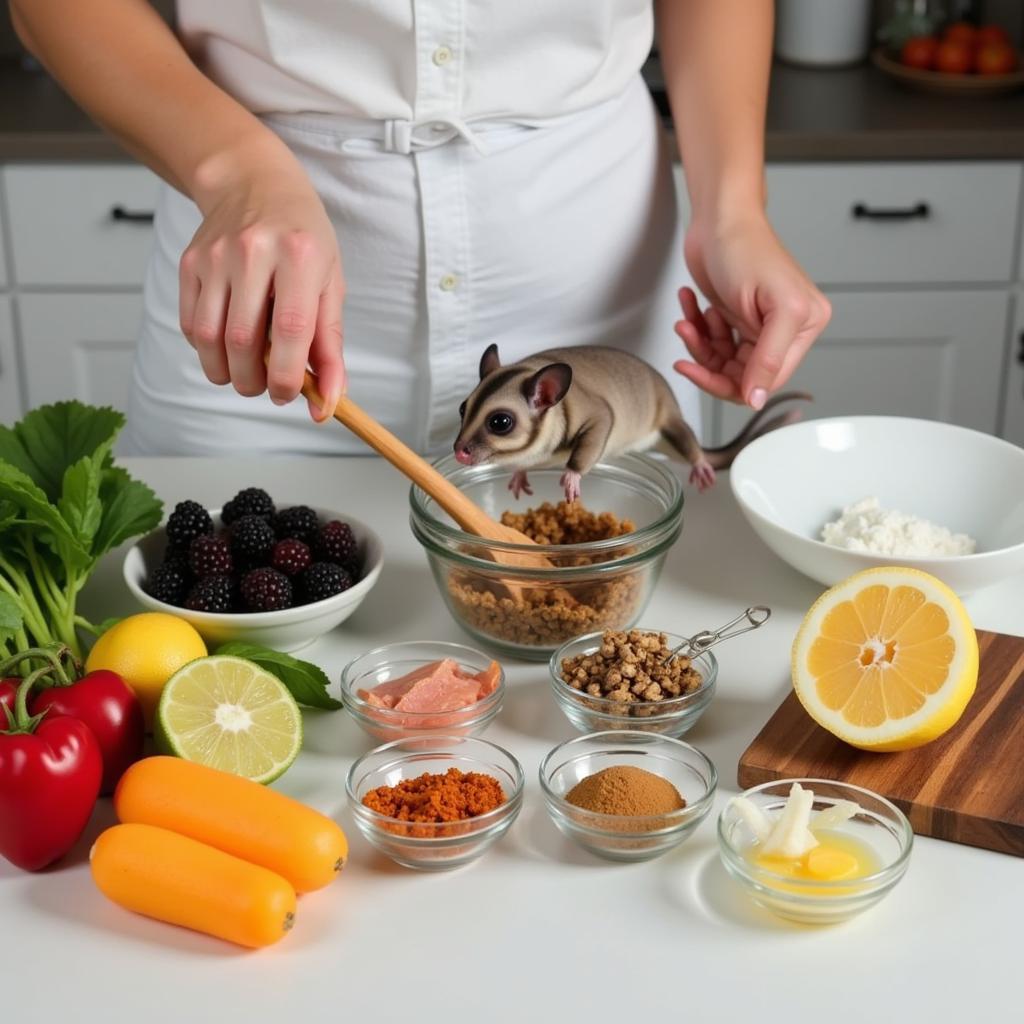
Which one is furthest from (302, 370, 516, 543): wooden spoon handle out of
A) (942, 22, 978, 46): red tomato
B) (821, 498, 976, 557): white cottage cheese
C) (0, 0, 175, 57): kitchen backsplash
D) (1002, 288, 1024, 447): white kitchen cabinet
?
(0, 0, 175, 57): kitchen backsplash

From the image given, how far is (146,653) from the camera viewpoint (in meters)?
1.07

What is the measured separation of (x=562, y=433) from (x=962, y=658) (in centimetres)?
40

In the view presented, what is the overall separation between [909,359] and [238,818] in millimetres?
2072

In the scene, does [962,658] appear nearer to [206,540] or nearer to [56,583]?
[206,540]

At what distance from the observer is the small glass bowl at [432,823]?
3.09 feet

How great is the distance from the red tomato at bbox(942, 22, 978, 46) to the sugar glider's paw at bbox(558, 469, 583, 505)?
1.90m

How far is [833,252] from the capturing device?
2635 mm

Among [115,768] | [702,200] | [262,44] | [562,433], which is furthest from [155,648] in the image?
[702,200]

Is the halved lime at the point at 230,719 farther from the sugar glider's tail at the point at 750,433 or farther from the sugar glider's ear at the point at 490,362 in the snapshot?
the sugar glider's tail at the point at 750,433

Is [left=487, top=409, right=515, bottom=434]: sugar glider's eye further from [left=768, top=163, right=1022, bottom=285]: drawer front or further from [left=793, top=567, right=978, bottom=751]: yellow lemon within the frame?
[left=768, top=163, right=1022, bottom=285]: drawer front

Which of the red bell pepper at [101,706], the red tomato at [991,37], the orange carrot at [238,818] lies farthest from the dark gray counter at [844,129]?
the orange carrot at [238,818]

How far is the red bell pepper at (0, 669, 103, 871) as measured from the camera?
92 centimetres

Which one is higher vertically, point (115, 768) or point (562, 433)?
point (562, 433)

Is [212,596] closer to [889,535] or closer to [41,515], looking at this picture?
[41,515]
